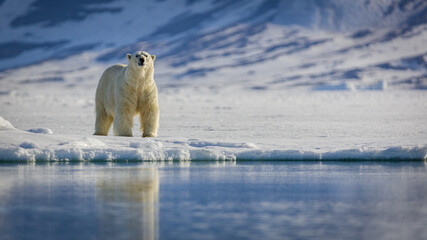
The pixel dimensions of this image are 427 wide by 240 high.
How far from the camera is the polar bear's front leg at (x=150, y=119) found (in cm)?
1003

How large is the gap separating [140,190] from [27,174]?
167cm

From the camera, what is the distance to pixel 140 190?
6.47 metres

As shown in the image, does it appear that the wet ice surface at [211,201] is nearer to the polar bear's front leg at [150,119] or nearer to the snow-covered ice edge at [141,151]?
the snow-covered ice edge at [141,151]

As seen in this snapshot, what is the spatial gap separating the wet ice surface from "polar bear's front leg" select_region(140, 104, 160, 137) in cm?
156

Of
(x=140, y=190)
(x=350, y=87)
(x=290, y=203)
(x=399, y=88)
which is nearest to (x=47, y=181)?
(x=140, y=190)

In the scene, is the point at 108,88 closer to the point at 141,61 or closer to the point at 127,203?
the point at 141,61

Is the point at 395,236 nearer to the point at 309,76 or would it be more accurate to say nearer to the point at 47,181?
the point at 47,181

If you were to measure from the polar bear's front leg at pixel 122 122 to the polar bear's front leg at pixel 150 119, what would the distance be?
21 centimetres

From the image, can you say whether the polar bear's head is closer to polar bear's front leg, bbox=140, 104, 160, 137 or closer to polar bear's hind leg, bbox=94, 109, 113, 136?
polar bear's front leg, bbox=140, 104, 160, 137

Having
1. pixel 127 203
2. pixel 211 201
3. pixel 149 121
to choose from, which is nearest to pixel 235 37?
pixel 149 121

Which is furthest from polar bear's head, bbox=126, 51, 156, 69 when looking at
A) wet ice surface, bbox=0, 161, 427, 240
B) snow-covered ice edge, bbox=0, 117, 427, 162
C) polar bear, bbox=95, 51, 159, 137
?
wet ice surface, bbox=0, 161, 427, 240

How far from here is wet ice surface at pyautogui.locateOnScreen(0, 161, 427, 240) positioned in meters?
4.78

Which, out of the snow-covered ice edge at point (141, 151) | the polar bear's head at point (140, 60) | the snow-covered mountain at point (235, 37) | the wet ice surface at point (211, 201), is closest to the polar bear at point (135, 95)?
the polar bear's head at point (140, 60)

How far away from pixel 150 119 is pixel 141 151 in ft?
4.53
